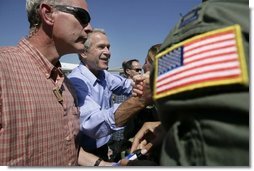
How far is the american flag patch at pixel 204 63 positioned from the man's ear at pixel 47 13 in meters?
0.85

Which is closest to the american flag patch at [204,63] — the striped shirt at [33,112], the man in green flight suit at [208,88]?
the man in green flight suit at [208,88]

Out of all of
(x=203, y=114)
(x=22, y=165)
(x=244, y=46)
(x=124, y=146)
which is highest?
(x=244, y=46)

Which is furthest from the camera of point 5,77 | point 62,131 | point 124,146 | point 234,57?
point 124,146

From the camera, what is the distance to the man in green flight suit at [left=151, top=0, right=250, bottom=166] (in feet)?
1.25

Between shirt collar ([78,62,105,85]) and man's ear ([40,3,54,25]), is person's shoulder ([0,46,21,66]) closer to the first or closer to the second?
man's ear ([40,3,54,25])

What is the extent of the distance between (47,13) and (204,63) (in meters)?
0.96

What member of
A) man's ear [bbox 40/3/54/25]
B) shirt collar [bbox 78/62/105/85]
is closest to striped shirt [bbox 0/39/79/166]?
man's ear [bbox 40/3/54/25]

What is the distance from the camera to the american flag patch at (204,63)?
14.9 inches

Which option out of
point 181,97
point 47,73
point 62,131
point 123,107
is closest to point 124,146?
point 123,107

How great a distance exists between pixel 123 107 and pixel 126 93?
78cm

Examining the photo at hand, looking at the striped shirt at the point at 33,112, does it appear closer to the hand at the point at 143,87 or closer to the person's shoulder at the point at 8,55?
the person's shoulder at the point at 8,55

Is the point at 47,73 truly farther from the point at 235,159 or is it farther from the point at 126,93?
the point at 126,93

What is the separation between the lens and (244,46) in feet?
1.30

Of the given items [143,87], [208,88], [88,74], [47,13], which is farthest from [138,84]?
[208,88]
